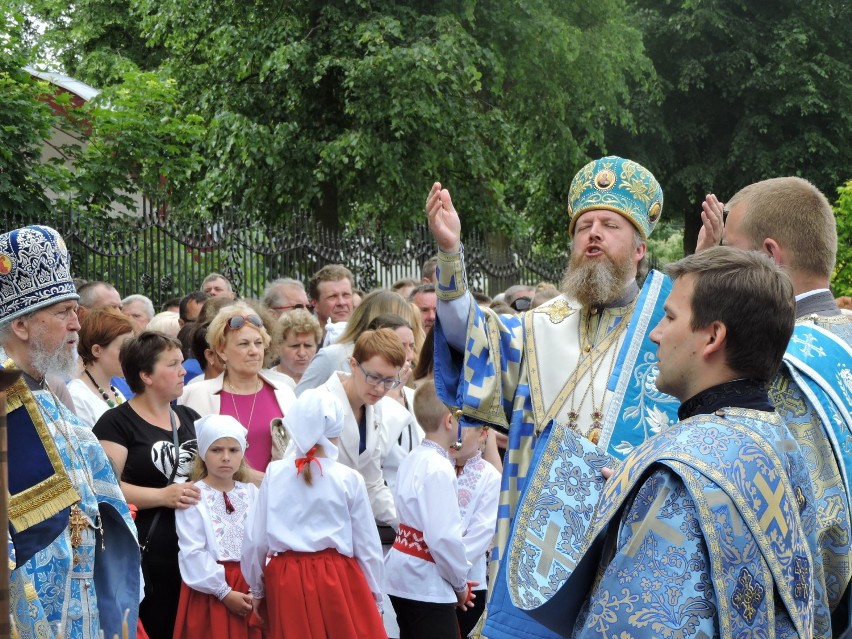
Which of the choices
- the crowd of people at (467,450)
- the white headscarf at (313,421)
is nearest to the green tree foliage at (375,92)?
the crowd of people at (467,450)

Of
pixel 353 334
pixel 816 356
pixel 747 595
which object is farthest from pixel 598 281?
pixel 353 334

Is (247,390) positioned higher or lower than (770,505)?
lower

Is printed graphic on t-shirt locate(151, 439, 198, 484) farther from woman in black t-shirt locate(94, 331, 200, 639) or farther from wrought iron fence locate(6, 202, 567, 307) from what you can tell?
wrought iron fence locate(6, 202, 567, 307)

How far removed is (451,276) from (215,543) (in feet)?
8.44

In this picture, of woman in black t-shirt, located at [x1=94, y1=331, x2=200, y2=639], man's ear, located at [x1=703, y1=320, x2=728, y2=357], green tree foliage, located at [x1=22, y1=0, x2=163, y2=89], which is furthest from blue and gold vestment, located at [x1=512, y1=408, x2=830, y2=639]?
green tree foliage, located at [x1=22, y1=0, x2=163, y2=89]

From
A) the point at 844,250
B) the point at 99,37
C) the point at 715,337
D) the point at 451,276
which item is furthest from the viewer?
the point at 99,37

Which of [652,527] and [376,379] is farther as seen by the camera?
[376,379]

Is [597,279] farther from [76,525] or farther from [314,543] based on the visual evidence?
[314,543]

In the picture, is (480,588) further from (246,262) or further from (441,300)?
(246,262)

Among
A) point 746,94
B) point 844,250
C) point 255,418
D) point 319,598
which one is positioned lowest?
point 319,598

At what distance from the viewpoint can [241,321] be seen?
717cm

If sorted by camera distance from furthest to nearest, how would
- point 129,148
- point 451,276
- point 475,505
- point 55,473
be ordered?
point 129,148
point 475,505
point 451,276
point 55,473

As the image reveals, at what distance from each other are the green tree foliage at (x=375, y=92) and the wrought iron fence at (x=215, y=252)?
3695 millimetres

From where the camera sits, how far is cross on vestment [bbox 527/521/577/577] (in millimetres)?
3793
